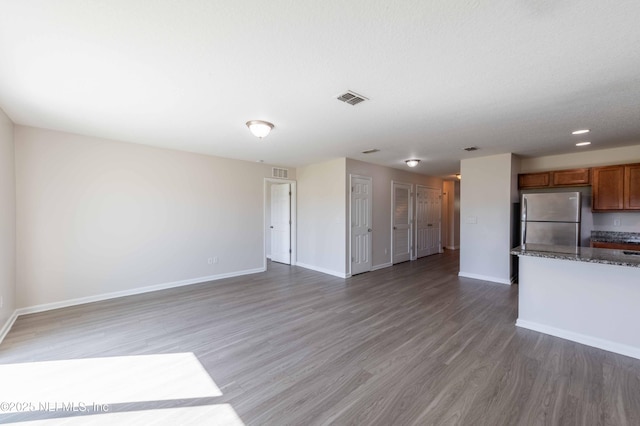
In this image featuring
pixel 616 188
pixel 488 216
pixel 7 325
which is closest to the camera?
pixel 7 325

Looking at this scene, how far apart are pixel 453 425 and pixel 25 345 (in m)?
4.08

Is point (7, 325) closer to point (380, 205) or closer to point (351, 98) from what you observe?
point (351, 98)

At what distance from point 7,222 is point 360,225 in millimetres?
5376

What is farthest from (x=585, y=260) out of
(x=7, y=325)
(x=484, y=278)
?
(x=7, y=325)

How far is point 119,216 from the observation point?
13.8ft

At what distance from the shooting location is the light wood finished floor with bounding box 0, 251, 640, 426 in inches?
71.8

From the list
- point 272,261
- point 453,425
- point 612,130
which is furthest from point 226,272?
point 612,130

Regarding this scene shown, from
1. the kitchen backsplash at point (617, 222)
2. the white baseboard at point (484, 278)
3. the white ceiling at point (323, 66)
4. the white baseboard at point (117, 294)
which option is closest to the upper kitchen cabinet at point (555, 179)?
the kitchen backsplash at point (617, 222)

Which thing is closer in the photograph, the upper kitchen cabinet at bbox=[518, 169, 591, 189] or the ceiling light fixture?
the ceiling light fixture

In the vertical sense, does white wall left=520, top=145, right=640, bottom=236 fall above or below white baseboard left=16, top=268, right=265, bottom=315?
above

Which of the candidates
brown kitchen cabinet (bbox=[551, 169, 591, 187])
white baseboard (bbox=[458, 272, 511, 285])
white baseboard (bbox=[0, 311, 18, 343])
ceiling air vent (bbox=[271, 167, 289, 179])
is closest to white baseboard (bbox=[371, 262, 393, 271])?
white baseboard (bbox=[458, 272, 511, 285])

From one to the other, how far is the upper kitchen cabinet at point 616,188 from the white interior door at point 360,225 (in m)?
3.94

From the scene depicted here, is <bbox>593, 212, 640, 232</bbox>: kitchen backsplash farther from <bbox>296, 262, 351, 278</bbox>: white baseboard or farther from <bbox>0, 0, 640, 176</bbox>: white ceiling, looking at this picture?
<bbox>296, 262, 351, 278</bbox>: white baseboard

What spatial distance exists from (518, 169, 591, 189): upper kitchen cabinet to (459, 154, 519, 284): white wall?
316 mm
